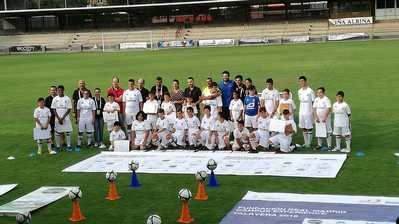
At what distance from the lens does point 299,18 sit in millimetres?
72812

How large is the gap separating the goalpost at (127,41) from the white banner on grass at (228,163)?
167 feet

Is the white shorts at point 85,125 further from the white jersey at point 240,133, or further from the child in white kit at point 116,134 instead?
the white jersey at point 240,133

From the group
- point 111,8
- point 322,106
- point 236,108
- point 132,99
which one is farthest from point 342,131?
point 111,8

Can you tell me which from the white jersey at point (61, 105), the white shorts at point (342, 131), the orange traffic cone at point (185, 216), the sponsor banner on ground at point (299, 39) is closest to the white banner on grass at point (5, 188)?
the white jersey at point (61, 105)

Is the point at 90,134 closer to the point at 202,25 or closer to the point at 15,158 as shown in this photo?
the point at 15,158

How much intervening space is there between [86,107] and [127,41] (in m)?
55.2

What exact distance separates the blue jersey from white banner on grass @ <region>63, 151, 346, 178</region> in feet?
5.16

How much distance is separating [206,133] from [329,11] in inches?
2300

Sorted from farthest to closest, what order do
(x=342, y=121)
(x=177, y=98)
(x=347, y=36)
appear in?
(x=347, y=36) → (x=177, y=98) → (x=342, y=121)

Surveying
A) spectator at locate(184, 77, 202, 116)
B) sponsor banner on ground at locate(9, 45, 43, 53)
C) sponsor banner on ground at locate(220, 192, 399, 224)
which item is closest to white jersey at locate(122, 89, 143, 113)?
spectator at locate(184, 77, 202, 116)

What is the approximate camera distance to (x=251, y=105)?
1739 centimetres

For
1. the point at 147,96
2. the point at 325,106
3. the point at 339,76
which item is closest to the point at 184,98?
the point at 147,96

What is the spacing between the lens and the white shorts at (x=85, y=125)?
59.7 ft

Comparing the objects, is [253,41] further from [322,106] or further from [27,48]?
[322,106]
